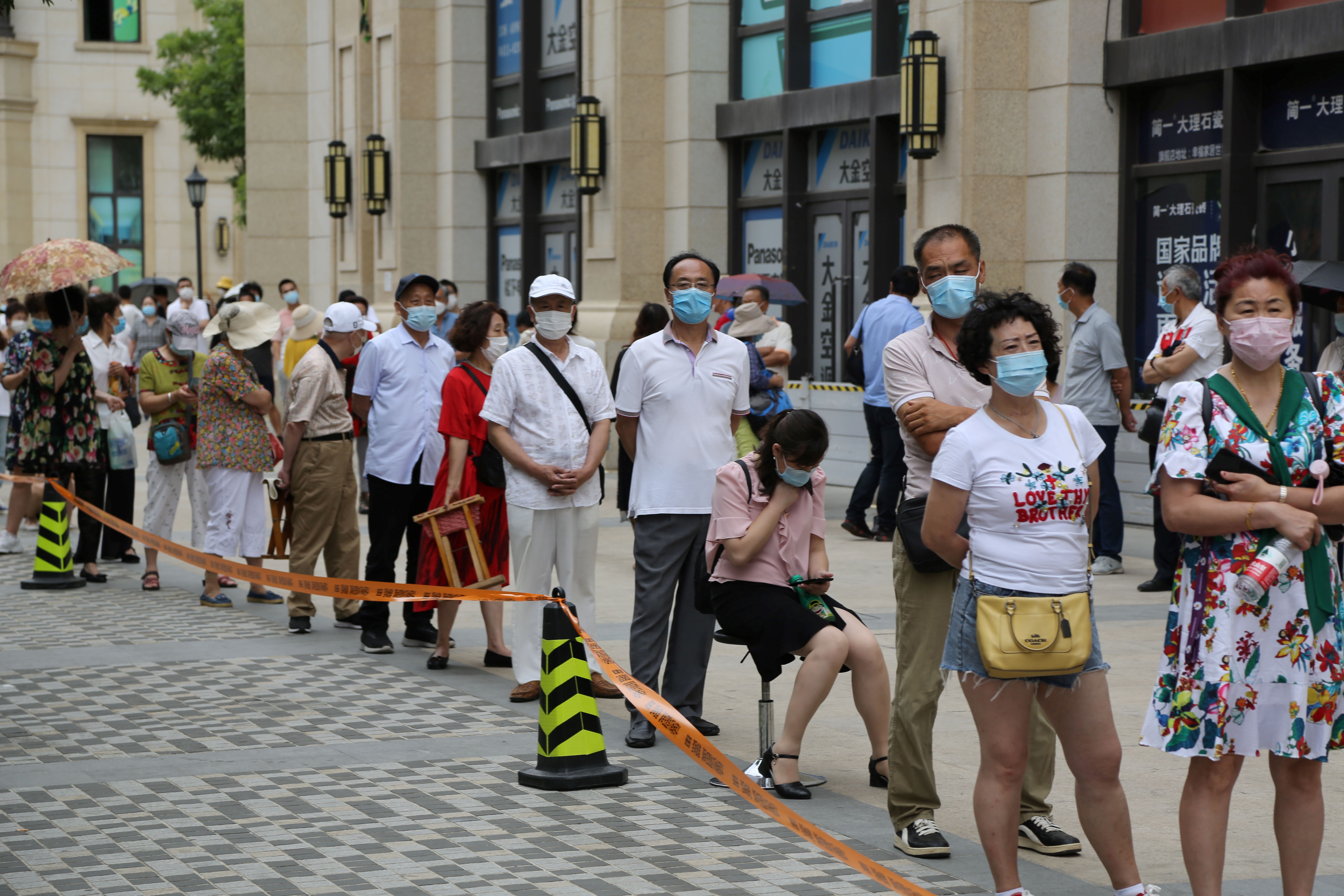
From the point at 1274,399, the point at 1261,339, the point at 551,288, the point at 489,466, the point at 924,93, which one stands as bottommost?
the point at 489,466

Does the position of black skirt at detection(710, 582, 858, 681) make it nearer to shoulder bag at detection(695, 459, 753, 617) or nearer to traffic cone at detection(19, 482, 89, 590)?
shoulder bag at detection(695, 459, 753, 617)

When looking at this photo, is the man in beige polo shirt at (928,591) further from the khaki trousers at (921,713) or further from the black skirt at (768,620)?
the black skirt at (768,620)

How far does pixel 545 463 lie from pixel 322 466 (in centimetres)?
276

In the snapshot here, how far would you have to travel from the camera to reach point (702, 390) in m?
7.71

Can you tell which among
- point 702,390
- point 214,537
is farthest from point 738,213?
point 702,390

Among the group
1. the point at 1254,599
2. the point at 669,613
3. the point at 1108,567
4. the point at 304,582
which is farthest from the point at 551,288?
the point at 1108,567

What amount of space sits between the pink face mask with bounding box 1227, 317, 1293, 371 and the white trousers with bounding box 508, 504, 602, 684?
4013 millimetres

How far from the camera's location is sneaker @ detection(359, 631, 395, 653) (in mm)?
9797

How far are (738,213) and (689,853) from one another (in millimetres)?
14976

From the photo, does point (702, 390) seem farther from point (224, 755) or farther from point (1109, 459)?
point (1109, 459)

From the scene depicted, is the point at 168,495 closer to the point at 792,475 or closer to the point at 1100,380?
the point at 1100,380

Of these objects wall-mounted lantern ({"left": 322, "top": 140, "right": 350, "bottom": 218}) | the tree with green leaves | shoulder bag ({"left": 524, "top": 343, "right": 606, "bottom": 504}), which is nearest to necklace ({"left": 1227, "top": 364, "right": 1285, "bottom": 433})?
shoulder bag ({"left": 524, "top": 343, "right": 606, "bottom": 504})

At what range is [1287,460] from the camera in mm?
4770

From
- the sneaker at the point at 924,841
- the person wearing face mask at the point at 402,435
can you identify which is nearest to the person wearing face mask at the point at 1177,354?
the person wearing face mask at the point at 402,435
